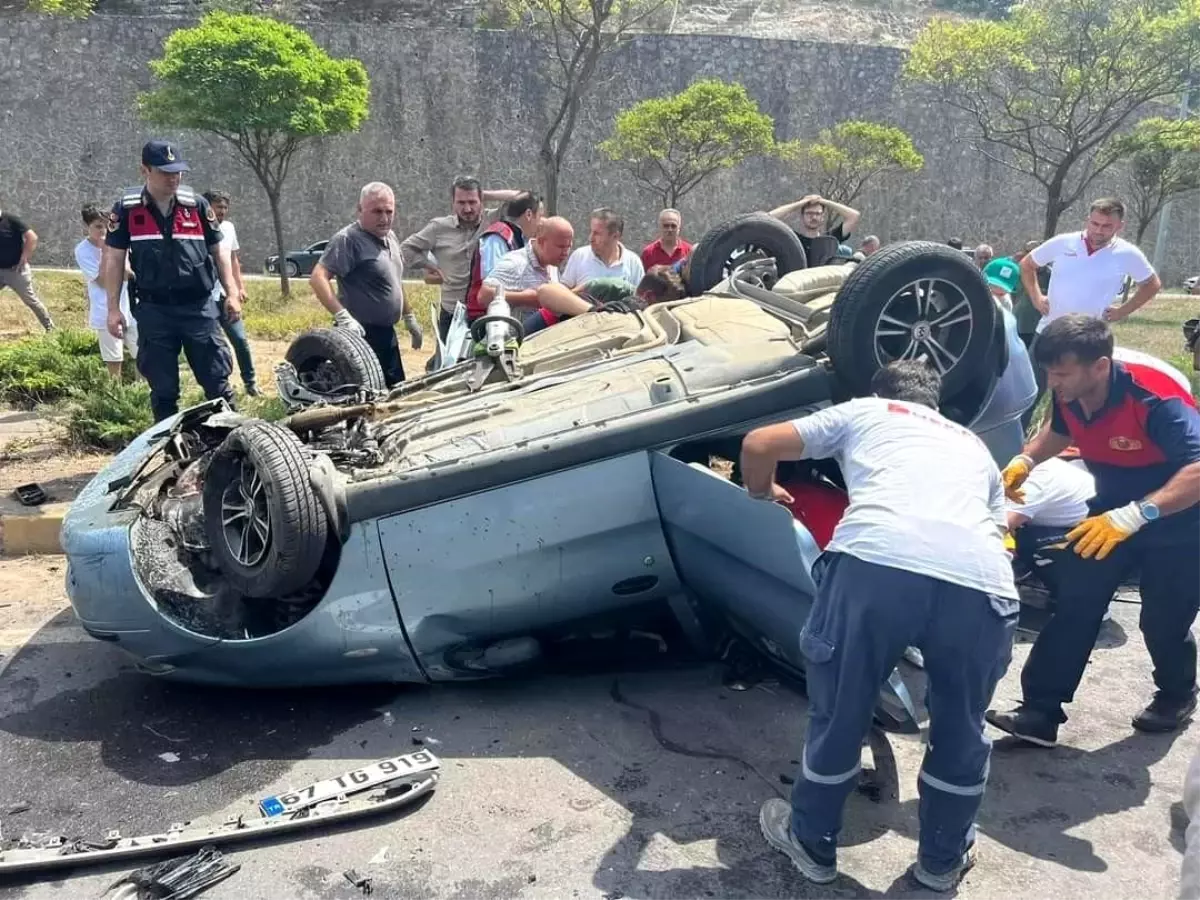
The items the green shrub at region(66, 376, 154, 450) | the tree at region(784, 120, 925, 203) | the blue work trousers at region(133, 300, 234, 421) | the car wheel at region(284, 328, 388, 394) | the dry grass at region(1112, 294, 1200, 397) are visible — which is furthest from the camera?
the tree at region(784, 120, 925, 203)

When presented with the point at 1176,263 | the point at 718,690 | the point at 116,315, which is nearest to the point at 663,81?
the point at 1176,263

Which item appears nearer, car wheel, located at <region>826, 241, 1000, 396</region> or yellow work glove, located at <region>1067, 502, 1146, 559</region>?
yellow work glove, located at <region>1067, 502, 1146, 559</region>

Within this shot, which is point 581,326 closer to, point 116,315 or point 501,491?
point 501,491

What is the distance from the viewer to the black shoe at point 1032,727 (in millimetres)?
3482

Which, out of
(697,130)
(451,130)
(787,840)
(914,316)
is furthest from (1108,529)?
(451,130)

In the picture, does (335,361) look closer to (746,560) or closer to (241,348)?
(746,560)

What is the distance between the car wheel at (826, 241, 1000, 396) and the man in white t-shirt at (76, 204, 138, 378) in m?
5.36

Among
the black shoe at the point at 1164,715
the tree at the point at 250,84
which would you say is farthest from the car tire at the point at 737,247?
the tree at the point at 250,84

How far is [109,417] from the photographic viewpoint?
6656 mm

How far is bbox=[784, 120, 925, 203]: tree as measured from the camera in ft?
71.2

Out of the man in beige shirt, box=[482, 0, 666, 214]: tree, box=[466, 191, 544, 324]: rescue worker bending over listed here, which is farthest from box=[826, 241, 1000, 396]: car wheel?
box=[482, 0, 666, 214]: tree

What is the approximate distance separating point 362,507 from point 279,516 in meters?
0.27

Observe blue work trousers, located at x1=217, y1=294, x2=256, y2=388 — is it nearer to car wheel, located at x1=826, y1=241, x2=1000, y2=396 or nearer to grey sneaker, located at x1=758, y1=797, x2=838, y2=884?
car wheel, located at x1=826, y1=241, x2=1000, y2=396

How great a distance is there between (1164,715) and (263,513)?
10.4 ft
